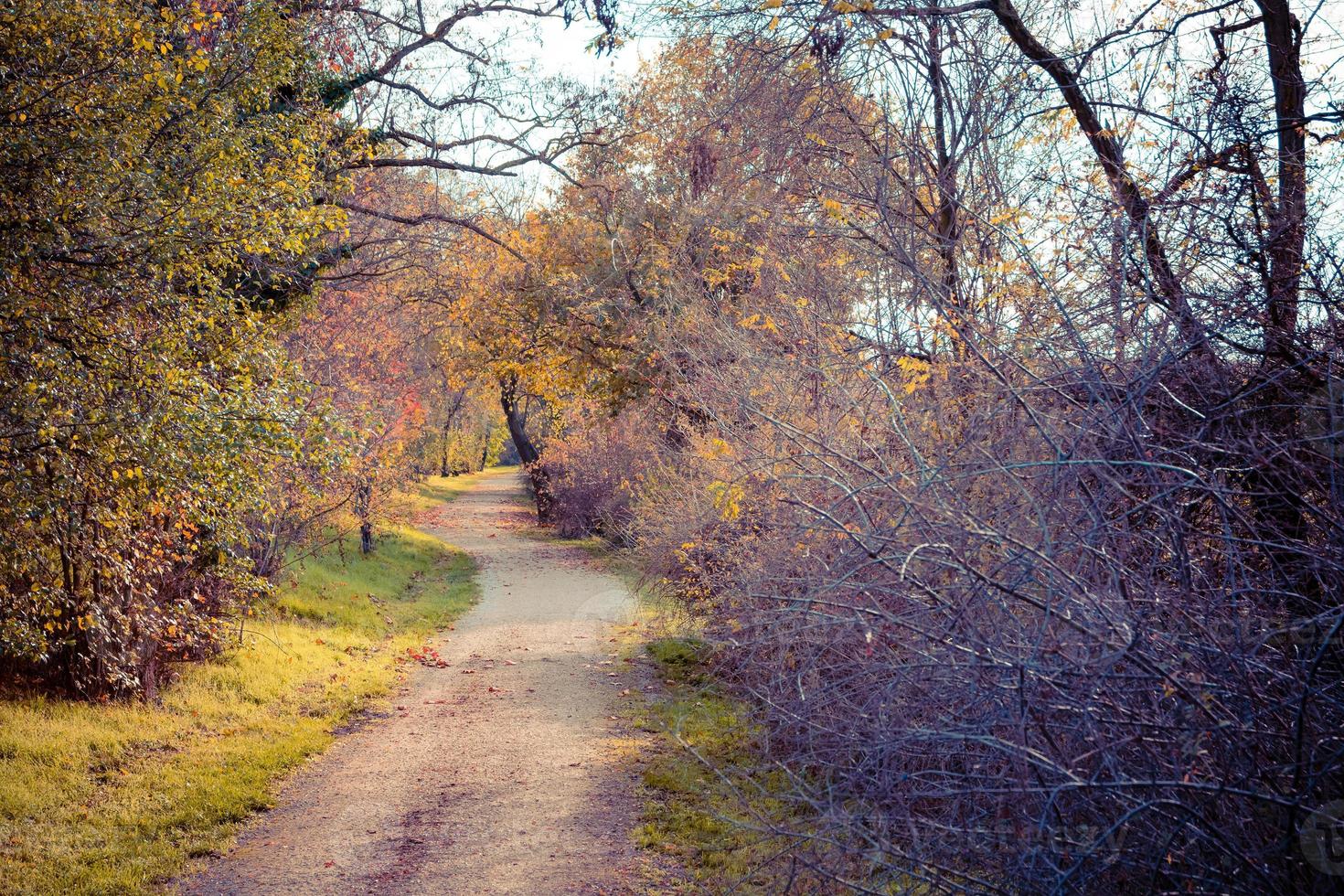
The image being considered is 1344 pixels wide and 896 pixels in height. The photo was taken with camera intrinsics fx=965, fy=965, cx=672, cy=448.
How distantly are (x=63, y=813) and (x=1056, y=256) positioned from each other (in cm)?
735

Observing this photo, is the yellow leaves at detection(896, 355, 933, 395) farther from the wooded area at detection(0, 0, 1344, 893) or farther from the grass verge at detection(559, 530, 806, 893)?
the grass verge at detection(559, 530, 806, 893)

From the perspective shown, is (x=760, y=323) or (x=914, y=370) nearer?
(x=914, y=370)

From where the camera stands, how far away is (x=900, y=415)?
12.1ft

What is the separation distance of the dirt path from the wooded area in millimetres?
1416

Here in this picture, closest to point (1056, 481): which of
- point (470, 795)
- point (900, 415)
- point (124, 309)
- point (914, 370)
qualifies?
point (900, 415)

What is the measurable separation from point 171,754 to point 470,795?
266 cm

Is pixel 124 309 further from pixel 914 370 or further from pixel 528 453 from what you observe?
pixel 528 453

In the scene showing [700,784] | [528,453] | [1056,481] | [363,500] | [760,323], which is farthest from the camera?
[528,453]

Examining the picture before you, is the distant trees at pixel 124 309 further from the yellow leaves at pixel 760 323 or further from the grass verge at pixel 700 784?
the grass verge at pixel 700 784

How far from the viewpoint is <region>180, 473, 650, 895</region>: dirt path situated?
598 centimetres

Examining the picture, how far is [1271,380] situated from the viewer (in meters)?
3.48

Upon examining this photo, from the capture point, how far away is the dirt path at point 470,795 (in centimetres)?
598

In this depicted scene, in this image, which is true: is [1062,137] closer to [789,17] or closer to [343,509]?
[789,17]

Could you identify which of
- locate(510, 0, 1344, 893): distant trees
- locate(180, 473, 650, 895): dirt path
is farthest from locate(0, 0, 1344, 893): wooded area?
locate(180, 473, 650, 895): dirt path
